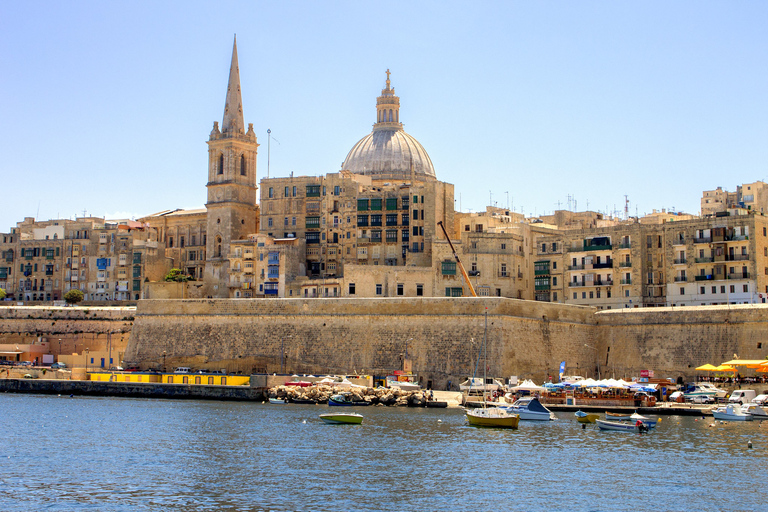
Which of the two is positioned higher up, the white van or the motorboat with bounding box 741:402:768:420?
the white van

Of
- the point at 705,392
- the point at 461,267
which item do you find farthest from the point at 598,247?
the point at 705,392

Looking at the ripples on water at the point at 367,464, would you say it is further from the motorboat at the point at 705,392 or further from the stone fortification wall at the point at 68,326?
the stone fortification wall at the point at 68,326

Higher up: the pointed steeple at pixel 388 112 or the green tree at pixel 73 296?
the pointed steeple at pixel 388 112

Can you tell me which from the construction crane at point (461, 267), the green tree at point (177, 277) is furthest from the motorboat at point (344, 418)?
the green tree at point (177, 277)

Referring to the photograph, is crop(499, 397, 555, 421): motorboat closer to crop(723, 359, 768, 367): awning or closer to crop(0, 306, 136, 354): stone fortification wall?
crop(723, 359, 768, 367): awning

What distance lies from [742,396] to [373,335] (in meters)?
17.1

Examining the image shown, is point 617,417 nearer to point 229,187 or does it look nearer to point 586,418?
point 586,418

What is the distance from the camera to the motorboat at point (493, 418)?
34.4 metres

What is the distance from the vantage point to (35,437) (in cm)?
3181

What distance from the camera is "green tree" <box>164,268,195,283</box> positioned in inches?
2569

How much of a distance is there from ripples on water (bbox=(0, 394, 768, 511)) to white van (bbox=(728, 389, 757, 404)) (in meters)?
3.60

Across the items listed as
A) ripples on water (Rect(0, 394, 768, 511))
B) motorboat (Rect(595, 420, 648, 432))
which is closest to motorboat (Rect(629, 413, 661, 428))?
motorboat (Rect(595, 420, 648, 432))

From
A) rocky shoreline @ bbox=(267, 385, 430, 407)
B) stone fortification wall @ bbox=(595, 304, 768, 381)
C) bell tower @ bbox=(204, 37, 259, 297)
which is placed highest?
bell tower @ bbox=(204, 37, 259, 297)

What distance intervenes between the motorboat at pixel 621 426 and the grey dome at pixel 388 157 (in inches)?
1408
